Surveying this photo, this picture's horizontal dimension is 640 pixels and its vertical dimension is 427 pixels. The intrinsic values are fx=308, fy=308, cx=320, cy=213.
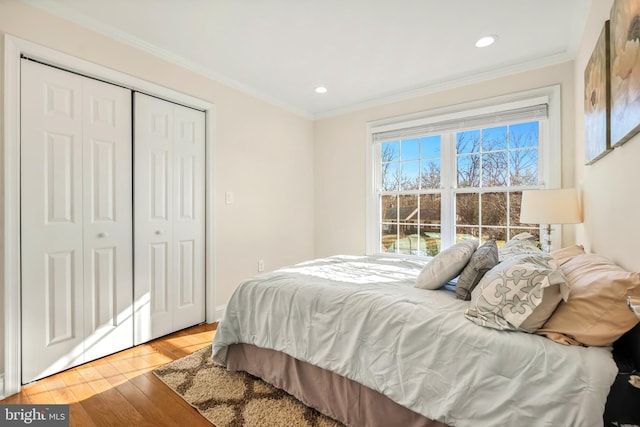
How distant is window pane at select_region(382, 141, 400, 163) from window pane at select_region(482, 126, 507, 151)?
3.10ft

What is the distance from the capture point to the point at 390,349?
1.44 m

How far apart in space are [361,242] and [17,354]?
125 inches

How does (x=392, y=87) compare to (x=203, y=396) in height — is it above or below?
above

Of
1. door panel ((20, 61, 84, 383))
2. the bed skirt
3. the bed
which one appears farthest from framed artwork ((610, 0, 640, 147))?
door panel ((20, 61, 84, 383))

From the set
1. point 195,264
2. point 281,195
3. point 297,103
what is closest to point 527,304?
point 195,264

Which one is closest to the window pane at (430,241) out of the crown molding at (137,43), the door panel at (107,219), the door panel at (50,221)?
the crown molding at (137,43)

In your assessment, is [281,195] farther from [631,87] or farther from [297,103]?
[631,87]

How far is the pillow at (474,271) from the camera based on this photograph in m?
1.60

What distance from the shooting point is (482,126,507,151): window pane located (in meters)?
3.08

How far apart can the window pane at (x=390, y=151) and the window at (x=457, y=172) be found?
0.04ft

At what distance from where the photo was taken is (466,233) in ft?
10.7

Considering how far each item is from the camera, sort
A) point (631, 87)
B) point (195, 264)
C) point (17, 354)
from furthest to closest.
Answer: point (195, 264), point (17, 354), point (631, 87)

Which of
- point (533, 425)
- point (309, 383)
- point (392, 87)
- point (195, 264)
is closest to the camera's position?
point (533, 425)

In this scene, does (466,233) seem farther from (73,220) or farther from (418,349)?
(73,220)
